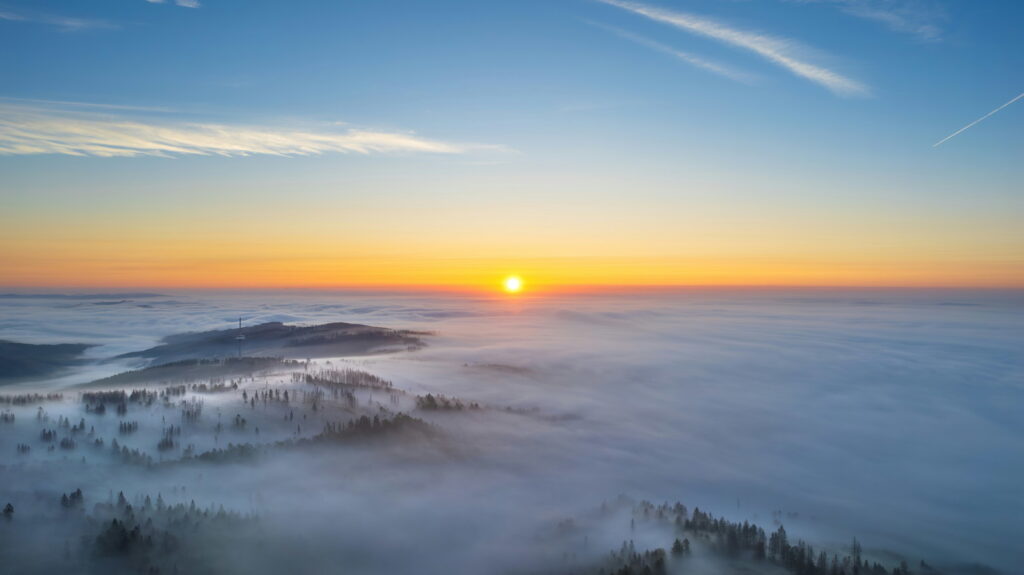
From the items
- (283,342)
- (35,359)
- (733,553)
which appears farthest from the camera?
(283,342)

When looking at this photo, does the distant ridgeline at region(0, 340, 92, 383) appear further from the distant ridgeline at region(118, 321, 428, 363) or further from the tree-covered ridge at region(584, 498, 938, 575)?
the tree-covered ridge at region(584, 498, 938, 575)

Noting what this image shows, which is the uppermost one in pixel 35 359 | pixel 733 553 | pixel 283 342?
pixel 733 553

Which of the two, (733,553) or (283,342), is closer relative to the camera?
(733,553)

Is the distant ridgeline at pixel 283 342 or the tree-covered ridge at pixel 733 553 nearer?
the tree-covered ridge at pixel 733 553

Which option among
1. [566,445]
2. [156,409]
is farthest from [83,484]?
[566,445]

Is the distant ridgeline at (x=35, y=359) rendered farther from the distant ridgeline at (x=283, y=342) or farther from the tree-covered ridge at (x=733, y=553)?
the tree-covered ridge at (x=733, y=553)

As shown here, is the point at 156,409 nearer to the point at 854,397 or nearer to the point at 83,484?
the point at 83,484

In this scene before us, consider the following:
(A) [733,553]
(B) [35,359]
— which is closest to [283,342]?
(B) [35,359]

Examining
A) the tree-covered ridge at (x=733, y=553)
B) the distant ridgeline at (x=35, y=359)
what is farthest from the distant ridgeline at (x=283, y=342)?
the tree-covered ridge at (x=733, y=553)

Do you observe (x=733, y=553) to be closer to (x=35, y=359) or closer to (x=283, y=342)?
(x=283, y=342)

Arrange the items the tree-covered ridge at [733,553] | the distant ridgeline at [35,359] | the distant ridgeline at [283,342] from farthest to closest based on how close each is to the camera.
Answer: the distant ridgeline at [283,342] → the distant ridgeline at [35,359] → the tree-covered ridge at [733,553]

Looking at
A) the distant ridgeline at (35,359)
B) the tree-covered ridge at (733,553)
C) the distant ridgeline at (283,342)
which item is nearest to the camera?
the tree-covered ridge at (733,553)
